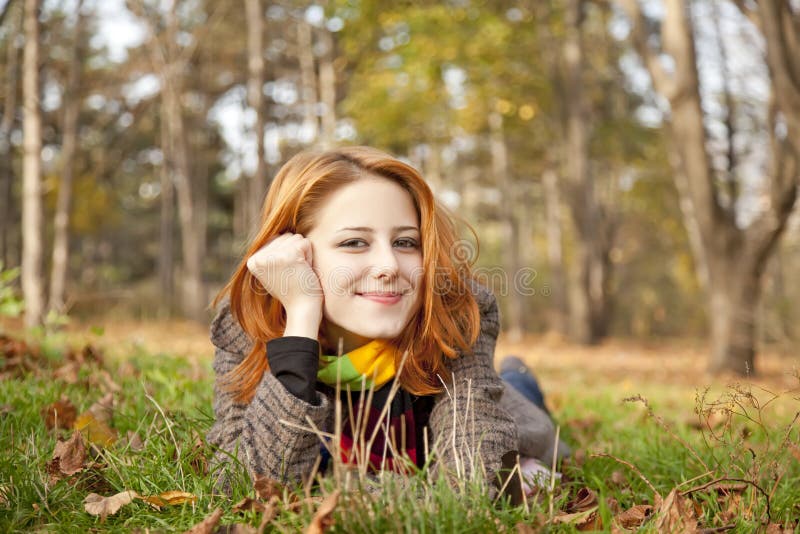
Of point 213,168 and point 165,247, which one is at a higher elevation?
point 213,168

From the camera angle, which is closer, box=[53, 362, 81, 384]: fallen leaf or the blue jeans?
box=[53, 362, 81, 384]: fallen leaf

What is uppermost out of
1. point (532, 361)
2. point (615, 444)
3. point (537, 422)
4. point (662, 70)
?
point (662, 70)

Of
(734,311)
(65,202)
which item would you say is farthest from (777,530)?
(65,202)

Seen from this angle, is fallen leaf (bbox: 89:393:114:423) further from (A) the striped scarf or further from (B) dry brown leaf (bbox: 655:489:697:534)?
(B) dry brown leaf (bbox: 655:489:697:534)

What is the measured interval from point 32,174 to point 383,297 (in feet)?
24.8

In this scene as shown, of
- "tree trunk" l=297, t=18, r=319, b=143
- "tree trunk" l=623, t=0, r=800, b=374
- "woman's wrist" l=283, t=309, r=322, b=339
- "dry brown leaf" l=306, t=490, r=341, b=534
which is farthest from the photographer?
"tree trunk" l=297, t=18, r=319, b=143

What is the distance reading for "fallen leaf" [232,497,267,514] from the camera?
1694 mm

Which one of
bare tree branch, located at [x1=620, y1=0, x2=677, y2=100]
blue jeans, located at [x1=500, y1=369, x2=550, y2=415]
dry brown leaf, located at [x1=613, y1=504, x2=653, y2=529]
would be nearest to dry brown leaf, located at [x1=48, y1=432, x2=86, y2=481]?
dry brown leaf, located at [x1=613, y1=504, x2=653, y2=529]

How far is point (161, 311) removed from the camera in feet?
52.4

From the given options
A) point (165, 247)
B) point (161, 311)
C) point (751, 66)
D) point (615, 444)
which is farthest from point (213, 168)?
point (615, 444)

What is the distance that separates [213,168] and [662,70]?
2168 centimetres

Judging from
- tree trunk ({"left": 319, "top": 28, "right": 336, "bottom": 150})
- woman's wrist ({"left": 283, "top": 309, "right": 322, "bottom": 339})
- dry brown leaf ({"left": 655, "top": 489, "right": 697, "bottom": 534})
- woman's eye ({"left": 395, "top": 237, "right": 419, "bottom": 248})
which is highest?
tree trunk ({"left": 319, "top": 28, "right": 336, "bottom": 150})

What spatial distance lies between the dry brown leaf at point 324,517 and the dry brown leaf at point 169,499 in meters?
0.51

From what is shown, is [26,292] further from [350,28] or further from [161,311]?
[161,311]
